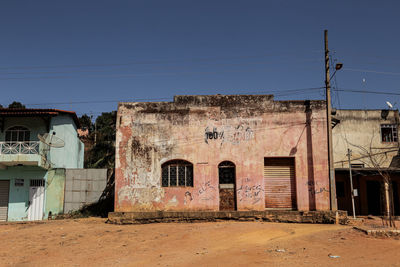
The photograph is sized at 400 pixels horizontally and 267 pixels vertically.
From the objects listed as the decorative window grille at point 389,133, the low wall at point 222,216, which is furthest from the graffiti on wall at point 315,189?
the decorative window grille at point 389,133

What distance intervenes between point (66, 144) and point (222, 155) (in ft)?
35.0

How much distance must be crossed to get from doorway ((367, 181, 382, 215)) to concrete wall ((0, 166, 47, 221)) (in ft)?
62.2

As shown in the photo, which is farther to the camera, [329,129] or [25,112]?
[25,112]

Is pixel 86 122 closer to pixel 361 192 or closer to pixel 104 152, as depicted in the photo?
pixel 104 152

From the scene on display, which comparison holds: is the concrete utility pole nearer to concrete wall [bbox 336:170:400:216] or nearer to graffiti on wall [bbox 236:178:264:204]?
graffiti on wall [bbox 236:178:264:204]

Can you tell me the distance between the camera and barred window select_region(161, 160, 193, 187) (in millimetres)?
15656

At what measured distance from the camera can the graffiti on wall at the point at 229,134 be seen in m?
15.8

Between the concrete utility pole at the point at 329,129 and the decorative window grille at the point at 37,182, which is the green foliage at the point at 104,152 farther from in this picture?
the concrete utility pole at the point at 329,129

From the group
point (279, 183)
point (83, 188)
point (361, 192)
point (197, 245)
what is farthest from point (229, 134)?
point (361, 192)

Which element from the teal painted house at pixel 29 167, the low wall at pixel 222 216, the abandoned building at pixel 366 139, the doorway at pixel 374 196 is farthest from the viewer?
the abandoned building at pixel 366 139

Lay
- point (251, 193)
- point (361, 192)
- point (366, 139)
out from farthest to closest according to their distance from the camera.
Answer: point (366, 139) < point (361, 192) < point (251, 193)

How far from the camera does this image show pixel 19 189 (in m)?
18.7

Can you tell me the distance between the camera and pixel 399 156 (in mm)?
23016

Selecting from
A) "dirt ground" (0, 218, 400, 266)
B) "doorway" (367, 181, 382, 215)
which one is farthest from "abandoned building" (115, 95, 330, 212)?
"doorway" (367, 181, 382, 215)
